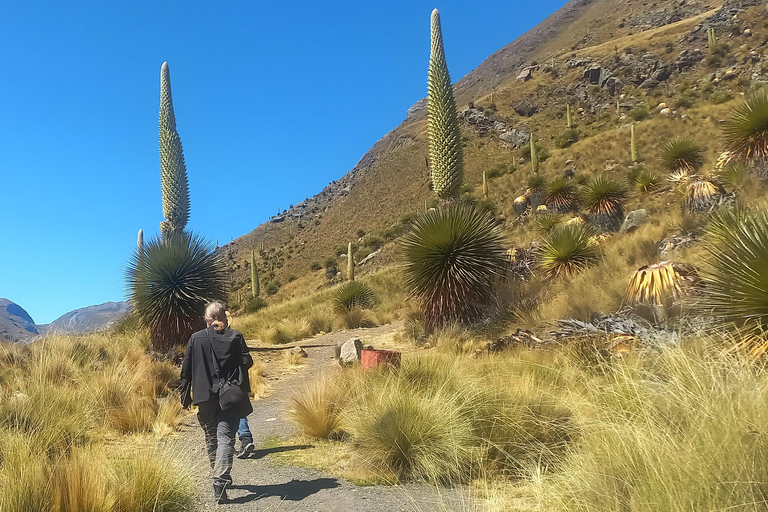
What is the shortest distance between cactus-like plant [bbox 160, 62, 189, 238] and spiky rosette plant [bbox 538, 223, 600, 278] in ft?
31.3

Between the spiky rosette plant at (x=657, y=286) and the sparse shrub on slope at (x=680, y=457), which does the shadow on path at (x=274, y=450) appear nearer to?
the sparse shrub on slope at (x=680, y=457)

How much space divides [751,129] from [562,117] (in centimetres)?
4162

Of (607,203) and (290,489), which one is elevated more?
(607,203)

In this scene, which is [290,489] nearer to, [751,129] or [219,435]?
[219,435]

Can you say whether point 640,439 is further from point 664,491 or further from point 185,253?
point 185,253

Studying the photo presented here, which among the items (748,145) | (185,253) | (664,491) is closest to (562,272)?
(748,145)

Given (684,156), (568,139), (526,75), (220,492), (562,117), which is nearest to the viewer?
(220,492)

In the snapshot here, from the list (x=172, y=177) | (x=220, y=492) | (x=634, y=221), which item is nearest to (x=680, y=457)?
(x=220, y=492)

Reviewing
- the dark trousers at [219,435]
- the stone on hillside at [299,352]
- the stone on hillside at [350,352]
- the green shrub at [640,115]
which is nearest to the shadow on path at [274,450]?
the dark trousers at [219,435]

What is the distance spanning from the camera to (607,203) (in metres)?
16.0

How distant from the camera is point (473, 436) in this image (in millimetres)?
4504

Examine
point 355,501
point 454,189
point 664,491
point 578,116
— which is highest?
point 578,116

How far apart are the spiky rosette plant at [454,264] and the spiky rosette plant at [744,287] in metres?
4.85

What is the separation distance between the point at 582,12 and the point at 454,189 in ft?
379
